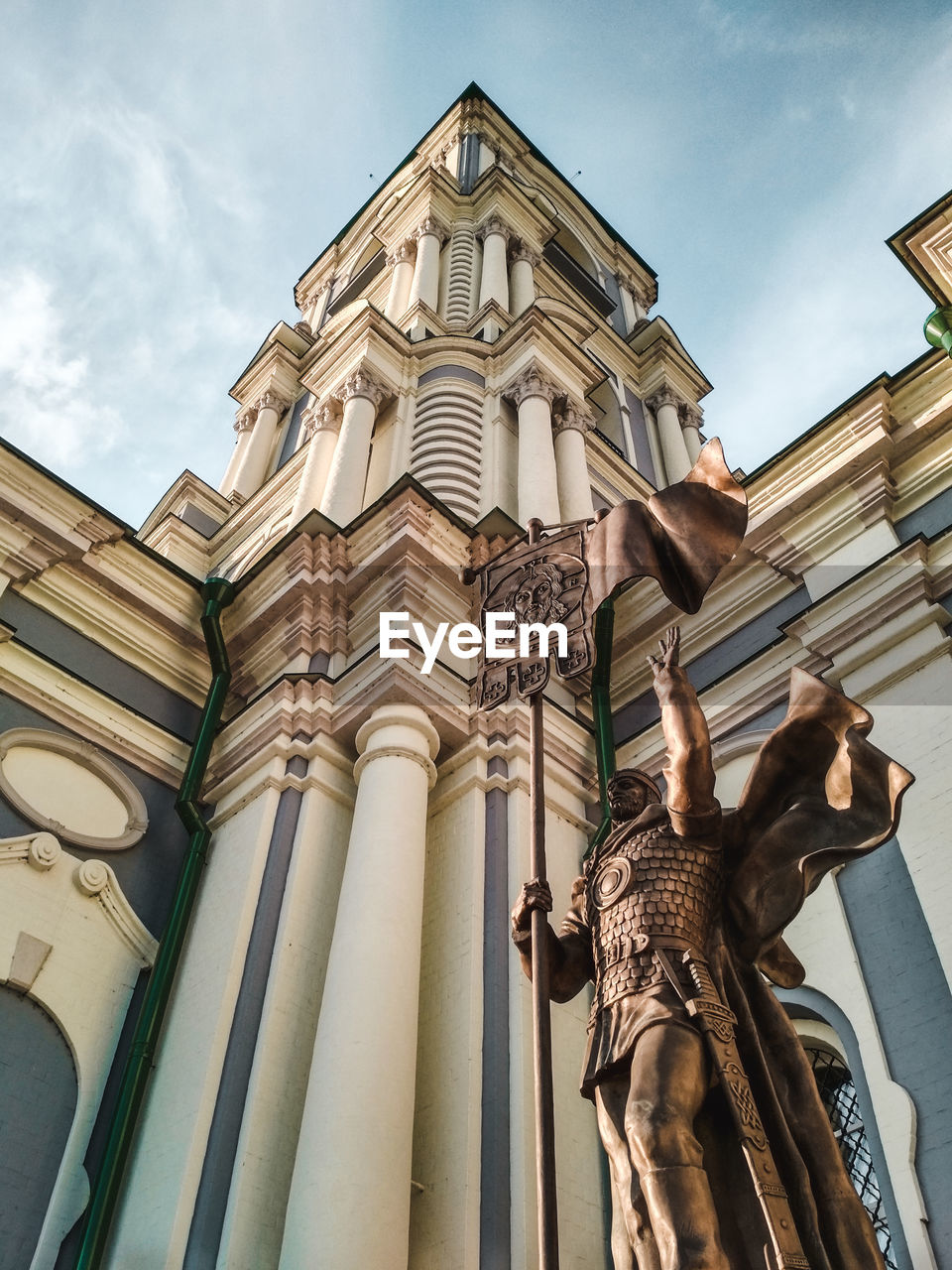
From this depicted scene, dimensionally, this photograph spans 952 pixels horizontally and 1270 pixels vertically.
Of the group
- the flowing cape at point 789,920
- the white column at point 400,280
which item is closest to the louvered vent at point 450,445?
the white column at point 400,280

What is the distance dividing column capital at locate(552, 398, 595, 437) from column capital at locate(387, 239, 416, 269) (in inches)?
257

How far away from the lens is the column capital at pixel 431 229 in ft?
64.8

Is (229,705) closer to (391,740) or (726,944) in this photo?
(391,740)

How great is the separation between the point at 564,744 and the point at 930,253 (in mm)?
5413

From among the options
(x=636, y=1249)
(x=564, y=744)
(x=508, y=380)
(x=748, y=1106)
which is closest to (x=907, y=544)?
(x=564, y=744)

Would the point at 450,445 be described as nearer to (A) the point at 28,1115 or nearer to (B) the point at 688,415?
(B) the point at 688,415

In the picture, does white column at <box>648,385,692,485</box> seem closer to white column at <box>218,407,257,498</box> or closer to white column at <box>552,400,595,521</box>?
white column at <box>552,400,595,521</box>

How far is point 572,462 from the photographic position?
1388 centimetres

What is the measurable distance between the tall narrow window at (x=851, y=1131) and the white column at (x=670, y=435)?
11585mm

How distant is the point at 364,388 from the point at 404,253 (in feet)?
20.9

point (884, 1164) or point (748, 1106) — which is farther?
point (884, 1164)

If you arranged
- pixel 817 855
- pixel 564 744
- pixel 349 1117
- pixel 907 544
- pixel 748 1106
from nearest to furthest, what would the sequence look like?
pixel 748 1106 < pixel 817 855 < pixel 349 1117 < pixel 907 544 < pixel 564 744

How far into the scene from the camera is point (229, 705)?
1077 centimetres

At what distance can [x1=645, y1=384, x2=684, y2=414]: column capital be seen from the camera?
66.0ft
